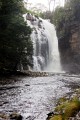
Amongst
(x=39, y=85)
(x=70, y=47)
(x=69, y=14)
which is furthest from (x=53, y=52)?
(x=39, y=85)

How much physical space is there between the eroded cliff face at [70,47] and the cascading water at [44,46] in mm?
1358

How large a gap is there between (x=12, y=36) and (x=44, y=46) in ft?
56.1

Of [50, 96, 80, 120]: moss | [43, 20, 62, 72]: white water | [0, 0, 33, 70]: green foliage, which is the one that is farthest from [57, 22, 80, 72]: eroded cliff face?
[50, 96, 80, 120]: moss

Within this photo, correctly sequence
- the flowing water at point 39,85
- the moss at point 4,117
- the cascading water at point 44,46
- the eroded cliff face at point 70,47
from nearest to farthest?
the moss at point 4,117 → the flowing water at point 39,85 → the cascading water at point 44,46 → the eroded cliff face at point 70,47

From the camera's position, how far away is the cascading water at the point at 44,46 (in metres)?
45.1

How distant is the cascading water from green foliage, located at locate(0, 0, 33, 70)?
1076 centimetres

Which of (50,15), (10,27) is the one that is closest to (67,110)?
(10,27)

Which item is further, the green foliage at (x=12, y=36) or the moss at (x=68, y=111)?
the green foliage at (x=12, y=36)

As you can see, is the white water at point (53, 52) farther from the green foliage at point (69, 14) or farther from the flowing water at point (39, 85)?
the green foliage at point (69, 14)

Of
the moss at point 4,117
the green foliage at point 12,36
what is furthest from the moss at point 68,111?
the green foliage at point 12,36

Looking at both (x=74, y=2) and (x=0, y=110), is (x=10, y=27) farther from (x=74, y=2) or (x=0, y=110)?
(x=74, y=2)

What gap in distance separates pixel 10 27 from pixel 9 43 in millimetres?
1883

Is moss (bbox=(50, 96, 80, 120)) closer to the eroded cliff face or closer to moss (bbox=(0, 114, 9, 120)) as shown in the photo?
moss (bbox=(0, 114, 9, 120))

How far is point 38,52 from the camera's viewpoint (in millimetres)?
45969
